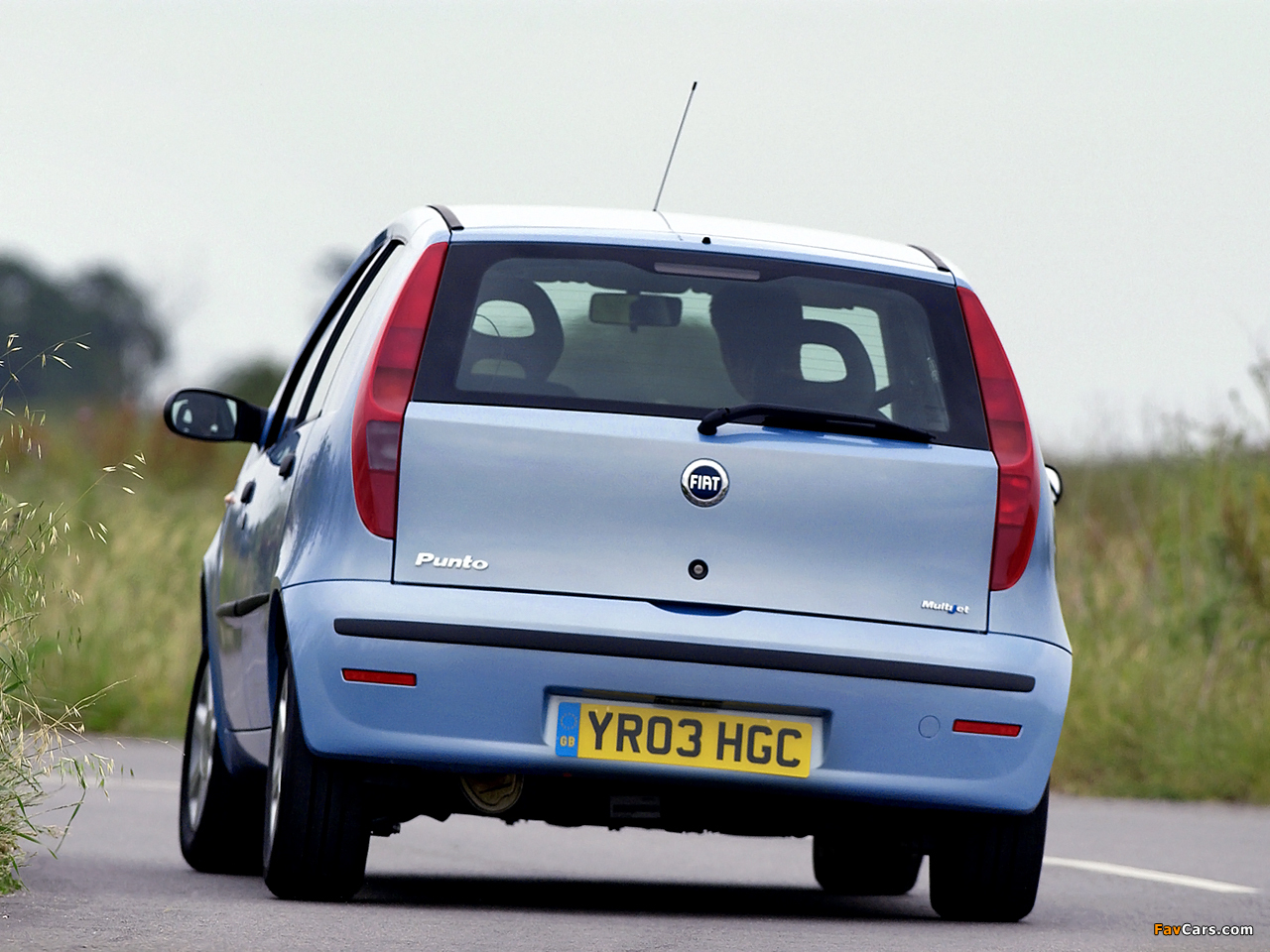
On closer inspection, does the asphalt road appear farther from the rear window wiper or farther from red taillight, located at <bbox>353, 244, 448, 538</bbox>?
the rear window wiper

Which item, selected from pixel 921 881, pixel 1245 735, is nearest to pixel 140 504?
pixel 1245 735

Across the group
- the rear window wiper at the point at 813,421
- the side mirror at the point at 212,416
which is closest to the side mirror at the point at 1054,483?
the rear window wiper at the point at 813,421

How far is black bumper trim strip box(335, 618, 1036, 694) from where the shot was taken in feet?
18.2

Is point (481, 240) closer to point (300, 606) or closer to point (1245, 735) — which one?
point (300, 606)

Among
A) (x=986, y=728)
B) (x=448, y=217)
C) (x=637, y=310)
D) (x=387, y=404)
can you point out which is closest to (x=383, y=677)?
(x=387, y=404)

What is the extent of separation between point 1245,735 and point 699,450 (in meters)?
7.93

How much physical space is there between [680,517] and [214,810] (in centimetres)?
235

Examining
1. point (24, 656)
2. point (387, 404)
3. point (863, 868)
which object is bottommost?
point (863, 868)

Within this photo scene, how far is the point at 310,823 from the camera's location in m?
5.82

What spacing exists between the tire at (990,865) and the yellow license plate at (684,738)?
0.71 m

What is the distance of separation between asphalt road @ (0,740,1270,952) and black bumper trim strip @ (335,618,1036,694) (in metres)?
0.65

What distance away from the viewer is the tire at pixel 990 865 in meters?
6.15

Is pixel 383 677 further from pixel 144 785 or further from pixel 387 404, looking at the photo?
pixel 144 785

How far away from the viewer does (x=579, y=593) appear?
562 centimetres
